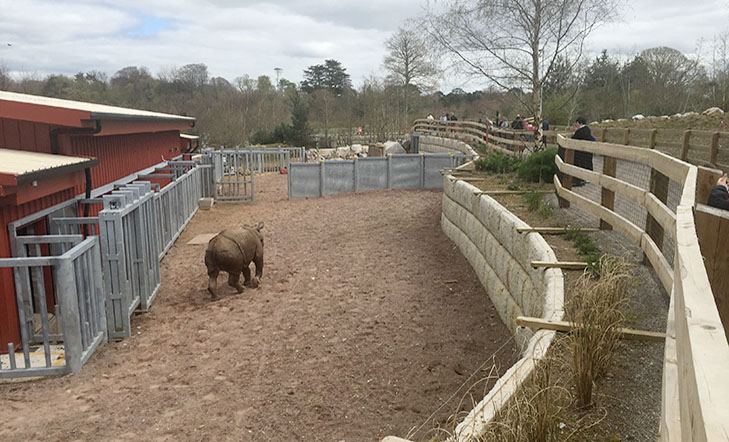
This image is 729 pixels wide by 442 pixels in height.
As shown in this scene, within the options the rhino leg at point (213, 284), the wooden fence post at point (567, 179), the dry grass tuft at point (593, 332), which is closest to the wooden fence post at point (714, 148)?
the wooden fence post at point (567, 179)

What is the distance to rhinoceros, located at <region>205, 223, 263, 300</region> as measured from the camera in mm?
9273

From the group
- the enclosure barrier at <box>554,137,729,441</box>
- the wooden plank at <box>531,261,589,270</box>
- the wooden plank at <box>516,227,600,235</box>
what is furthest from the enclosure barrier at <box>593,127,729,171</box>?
the enclosure barrier at <box>554,137,729,441</box>

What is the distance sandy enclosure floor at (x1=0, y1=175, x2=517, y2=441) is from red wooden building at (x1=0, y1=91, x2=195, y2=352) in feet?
6.23

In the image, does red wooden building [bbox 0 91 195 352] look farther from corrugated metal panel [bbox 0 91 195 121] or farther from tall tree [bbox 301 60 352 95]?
tall tree [bbox 301 60 352 95]

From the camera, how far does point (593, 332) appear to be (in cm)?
358

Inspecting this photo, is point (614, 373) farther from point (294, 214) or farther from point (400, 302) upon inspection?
point (294, 214)

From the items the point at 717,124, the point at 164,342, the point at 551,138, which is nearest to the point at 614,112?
the point at 717,124

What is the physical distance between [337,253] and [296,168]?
8415 mm

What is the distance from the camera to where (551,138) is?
54.3 feet

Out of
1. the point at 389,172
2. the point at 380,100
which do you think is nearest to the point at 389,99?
the point at 380,100

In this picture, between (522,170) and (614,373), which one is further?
(522,170)

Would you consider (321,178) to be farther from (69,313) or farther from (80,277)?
(69,313)

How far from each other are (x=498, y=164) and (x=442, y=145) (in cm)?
1542

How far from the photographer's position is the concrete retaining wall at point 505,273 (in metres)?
3.30
